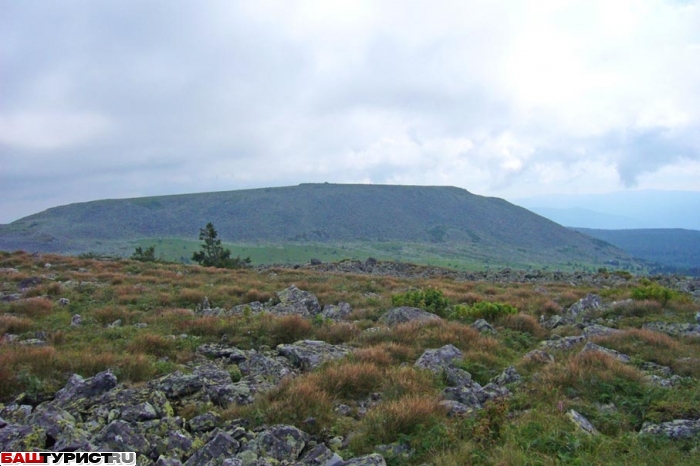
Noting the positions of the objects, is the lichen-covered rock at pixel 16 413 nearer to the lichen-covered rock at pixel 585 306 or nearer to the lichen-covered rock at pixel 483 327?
the lichen-covered rock at pixel 483 327

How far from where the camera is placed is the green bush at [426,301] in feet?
48.2

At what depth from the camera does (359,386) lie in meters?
7.37

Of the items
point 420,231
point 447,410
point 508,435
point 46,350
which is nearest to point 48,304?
point 46,350

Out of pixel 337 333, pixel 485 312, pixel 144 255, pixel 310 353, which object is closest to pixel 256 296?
pixel 337 333

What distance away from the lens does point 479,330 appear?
1189 cm

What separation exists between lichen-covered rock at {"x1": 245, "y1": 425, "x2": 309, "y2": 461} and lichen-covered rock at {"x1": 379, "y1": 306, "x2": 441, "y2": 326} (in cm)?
685

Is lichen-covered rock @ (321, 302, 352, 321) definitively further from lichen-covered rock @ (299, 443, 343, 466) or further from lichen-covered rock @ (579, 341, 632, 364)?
lichen-covered rock @ (299, 443, 343, 466)

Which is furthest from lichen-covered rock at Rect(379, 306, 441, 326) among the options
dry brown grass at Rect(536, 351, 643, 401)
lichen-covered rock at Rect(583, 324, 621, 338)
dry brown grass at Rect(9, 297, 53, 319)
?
dry brown grass at Rect(9, 297, 53, 319)

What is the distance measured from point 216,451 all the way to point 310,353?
3.93 m

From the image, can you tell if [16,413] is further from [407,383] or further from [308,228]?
[308,228]

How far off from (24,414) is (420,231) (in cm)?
18367

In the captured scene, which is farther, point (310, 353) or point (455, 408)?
point (310, 353)

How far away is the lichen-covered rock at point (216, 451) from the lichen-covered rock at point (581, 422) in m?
4.30

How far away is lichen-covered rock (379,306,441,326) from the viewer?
492 inches
